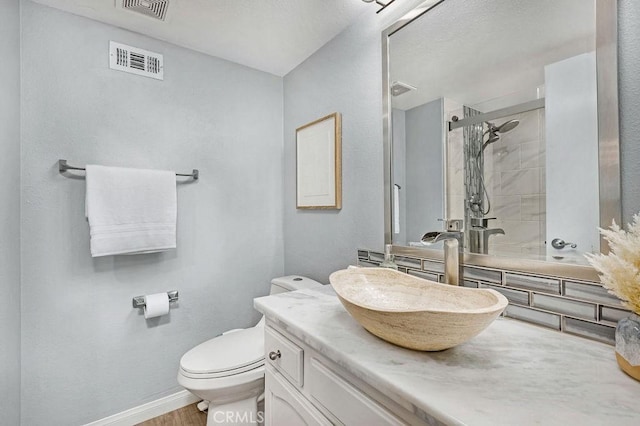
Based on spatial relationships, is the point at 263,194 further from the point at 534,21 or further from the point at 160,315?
the point at 534,21

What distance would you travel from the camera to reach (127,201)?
61.2 inches

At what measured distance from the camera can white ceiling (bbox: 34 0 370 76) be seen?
144 cm

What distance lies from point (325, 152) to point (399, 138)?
531 millimetres

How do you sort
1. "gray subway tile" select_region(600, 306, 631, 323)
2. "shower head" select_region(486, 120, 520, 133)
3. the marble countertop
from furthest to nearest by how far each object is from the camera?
"shower head" select_region(486, 120, 520, 133) → "gray subway tile" select_region(600, 306, 631, 323) → the marble countertop

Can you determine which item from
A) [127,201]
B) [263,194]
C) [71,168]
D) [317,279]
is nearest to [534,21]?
[317,279]

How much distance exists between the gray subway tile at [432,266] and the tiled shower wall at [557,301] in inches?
3.8

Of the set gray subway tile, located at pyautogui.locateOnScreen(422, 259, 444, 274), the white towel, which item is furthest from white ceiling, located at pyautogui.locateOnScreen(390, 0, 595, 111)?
the white towel

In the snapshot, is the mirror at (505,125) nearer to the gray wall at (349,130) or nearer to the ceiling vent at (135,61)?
the gray wall at (349,130)

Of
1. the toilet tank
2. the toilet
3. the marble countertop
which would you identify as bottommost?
the toilet

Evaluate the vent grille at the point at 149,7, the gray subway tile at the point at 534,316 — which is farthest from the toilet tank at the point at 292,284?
the vent grille at the point at 149,7

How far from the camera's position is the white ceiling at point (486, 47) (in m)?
0.84

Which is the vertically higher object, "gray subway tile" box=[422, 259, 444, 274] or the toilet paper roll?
"gray subway tile" box=[422, 259, 444, 274]

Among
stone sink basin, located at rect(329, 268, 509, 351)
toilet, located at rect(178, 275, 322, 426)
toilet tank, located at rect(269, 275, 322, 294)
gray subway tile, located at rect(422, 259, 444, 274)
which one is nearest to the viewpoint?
stone sink basin, located at rect(329, 268, 509, 351)
